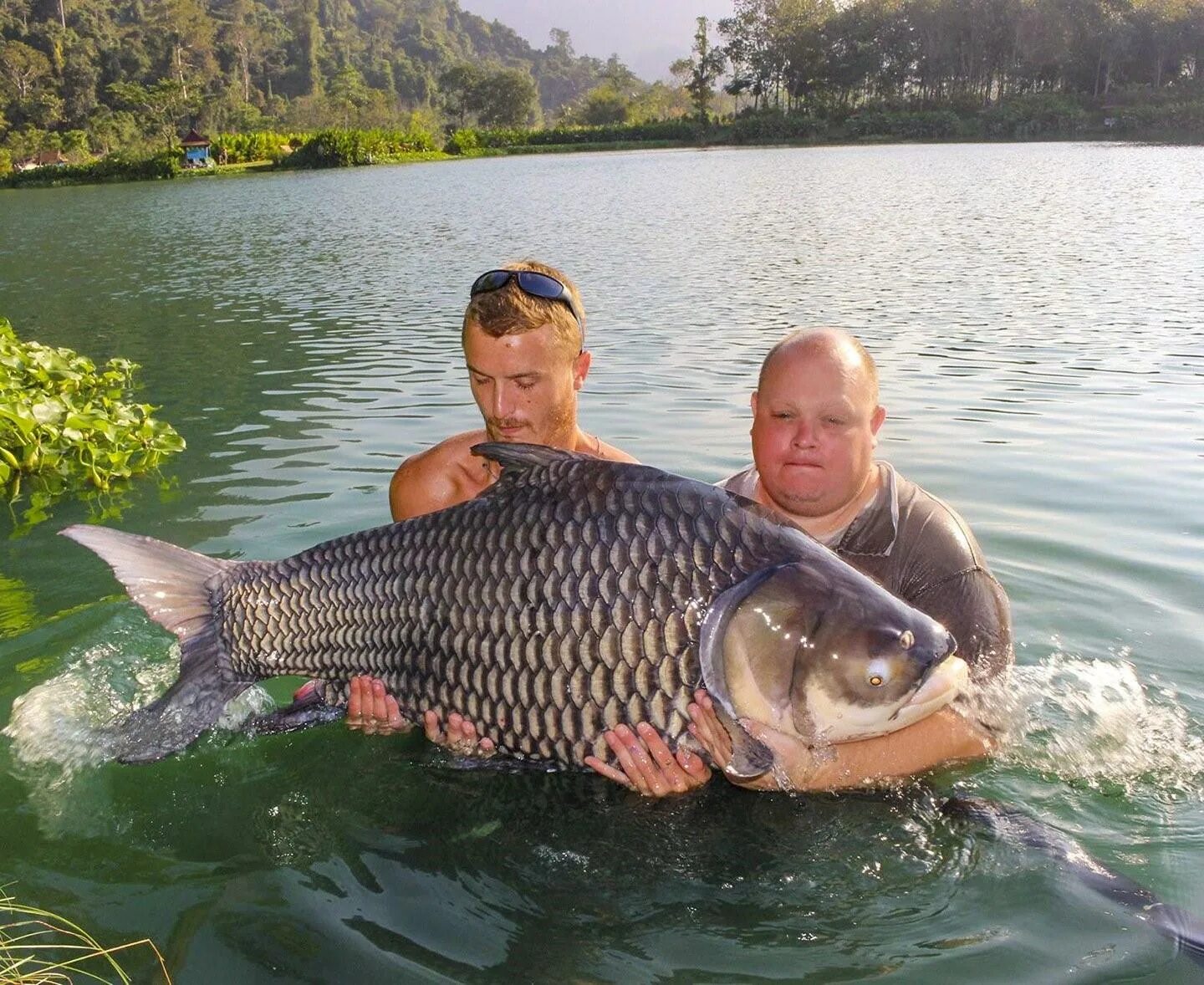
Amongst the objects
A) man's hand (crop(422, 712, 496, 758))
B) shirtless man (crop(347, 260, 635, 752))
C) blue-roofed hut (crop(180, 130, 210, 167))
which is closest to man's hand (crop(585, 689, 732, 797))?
man's hand (crop(422, 712, 496, 758))

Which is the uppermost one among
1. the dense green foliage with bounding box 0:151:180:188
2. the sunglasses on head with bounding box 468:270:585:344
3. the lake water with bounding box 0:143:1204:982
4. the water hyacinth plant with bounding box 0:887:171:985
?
the dense green foliage with bounding box 0:151:180:188

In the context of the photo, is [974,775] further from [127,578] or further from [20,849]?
[20,849]

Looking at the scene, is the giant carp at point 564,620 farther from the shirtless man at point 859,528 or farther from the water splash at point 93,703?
the water splash at point 93,703

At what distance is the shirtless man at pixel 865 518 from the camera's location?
118 inches

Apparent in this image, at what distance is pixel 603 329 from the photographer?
12445 mm

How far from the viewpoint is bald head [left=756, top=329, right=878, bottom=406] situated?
3305mm

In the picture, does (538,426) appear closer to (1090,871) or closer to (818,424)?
(818,424)

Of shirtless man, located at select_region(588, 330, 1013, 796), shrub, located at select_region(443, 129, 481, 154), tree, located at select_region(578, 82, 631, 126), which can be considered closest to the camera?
shirtless man, located at select_region(588, 330, 1013, 796)

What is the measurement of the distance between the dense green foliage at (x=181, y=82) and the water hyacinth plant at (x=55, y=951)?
7848cm

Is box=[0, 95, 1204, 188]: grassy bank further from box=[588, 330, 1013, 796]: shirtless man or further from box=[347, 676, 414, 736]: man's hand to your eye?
box=[347, 676, 414, 736]: man's hand

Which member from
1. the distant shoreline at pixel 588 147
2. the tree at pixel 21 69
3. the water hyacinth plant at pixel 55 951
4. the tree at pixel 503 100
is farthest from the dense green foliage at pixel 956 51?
the water hyacinth plant at pixel 55 951

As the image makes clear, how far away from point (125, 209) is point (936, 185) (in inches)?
986

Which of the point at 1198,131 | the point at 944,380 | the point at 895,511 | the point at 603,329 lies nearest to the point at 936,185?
the point at 603,329

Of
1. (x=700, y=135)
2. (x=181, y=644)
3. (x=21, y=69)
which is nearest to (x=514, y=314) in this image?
(x=181, y=644)
